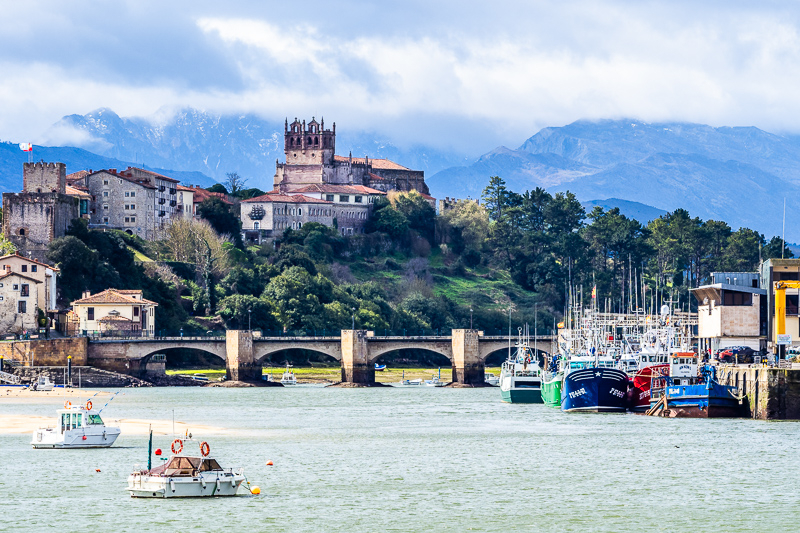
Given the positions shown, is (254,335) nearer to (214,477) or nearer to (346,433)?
(346,433)

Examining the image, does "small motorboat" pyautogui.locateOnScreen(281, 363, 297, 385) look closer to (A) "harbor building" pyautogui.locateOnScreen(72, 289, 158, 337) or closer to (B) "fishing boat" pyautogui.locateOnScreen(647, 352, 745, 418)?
(A) "harbor building" pyautogui.locateOnScreen(72, 289, 158, 337)

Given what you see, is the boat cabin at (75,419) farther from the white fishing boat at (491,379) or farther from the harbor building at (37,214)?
the harbor building at (37,214)

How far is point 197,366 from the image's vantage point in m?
162

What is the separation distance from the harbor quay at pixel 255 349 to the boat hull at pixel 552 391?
3190 centimetres

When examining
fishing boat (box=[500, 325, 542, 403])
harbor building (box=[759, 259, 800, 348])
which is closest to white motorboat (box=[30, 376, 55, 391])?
fishing boat (box=[500, 325, 542, 403])

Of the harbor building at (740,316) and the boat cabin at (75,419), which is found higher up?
the harbor building at (740,316)

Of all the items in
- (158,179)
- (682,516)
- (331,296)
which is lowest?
(682,516)

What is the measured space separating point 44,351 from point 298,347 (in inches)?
1016

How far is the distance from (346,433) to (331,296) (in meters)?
97.2

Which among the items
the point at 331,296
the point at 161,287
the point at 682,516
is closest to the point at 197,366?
the point at 161,287

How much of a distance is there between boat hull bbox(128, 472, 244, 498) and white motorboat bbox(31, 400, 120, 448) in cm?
1784

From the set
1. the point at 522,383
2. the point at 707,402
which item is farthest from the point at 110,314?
the point at 707,402

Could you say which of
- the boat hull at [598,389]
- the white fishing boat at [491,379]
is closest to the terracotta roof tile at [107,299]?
the white fishing boat at [491,379]

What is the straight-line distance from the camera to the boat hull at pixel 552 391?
367ft
